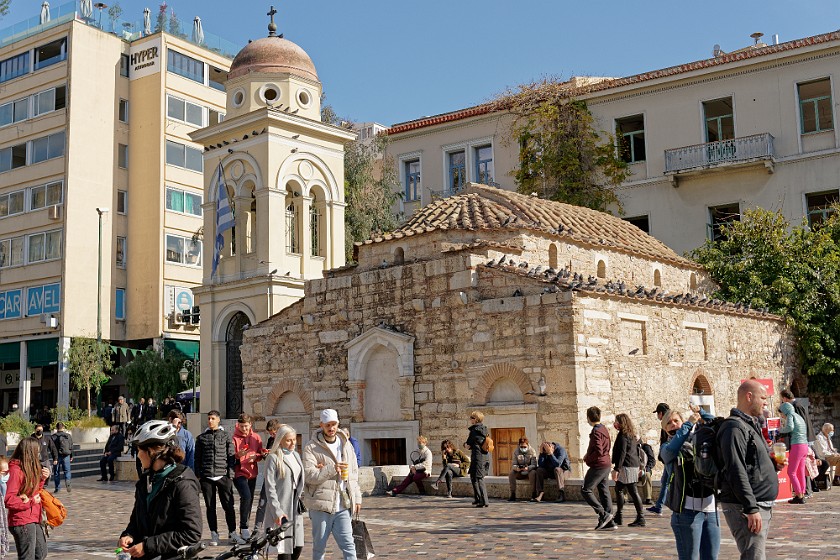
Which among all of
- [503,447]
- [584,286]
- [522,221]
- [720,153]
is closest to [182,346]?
[720,153]

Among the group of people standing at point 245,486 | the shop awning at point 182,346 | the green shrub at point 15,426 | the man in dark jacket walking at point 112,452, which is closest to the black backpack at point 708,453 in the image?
the group of people standing at point 245,486

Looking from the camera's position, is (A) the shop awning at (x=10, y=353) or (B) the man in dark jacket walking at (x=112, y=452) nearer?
(B) the man in dark jacket walking at (x=112, y=452)

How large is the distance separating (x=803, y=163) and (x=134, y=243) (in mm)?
25986

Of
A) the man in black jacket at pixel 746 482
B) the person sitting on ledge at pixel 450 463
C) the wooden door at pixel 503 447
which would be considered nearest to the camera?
the man in black jacket at pixel 746 482

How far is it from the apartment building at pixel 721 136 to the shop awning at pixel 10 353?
21.1 m

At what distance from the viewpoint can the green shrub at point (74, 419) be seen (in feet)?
98.5

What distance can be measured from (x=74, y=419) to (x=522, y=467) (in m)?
20.9

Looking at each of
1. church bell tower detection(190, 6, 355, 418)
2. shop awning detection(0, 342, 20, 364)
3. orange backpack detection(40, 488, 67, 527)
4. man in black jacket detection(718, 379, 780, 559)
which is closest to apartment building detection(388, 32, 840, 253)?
church bell tower detection(190, 6, 355, 418)

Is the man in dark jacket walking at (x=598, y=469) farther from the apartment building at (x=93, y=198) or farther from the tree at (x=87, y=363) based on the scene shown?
the apartment building at (x=93, y=198)

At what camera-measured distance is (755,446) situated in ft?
19.9

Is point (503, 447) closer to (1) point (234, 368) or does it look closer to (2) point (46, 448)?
(2) point (46, 448)

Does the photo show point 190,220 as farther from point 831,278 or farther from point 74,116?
point 831,278

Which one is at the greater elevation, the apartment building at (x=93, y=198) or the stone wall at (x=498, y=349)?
the apartment building at (x=93, y=198)

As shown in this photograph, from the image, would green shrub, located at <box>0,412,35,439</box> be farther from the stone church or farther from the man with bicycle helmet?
the man with bicycle helmet
